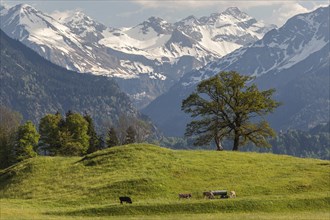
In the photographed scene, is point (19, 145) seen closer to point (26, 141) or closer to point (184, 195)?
point (26, 141)

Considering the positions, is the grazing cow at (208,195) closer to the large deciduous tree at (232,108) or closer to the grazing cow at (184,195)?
the grazing cow at (184,195)

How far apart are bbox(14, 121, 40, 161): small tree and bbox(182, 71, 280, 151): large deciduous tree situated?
51638 millimetres

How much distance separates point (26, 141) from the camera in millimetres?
143750

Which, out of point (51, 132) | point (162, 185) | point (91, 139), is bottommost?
point (162, 185)

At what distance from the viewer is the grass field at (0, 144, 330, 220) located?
6384 centimetres

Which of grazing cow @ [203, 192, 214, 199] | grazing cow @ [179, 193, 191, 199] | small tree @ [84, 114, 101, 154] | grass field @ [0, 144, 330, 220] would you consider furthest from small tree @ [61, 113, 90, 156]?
grazing cow @ [203, 192, 214, 199]

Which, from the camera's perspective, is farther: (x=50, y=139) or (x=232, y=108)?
(x=50, y=139)

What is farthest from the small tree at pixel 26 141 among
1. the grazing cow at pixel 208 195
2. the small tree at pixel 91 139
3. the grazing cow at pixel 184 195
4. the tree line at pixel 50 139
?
the grazing cow at pixel 208 195

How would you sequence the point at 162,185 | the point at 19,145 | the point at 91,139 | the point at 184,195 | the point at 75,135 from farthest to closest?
1. the point at 91,139
2. the point at 75,135
3. the point at 19,145
4. the point at 162,185
5. the point at 184,195

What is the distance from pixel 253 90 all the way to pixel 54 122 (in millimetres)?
63623

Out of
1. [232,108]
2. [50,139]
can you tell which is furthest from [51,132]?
[232,108]

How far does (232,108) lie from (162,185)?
41.0 meters

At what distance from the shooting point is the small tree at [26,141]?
14250 centimetres

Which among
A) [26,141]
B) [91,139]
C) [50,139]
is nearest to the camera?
[26,141]
